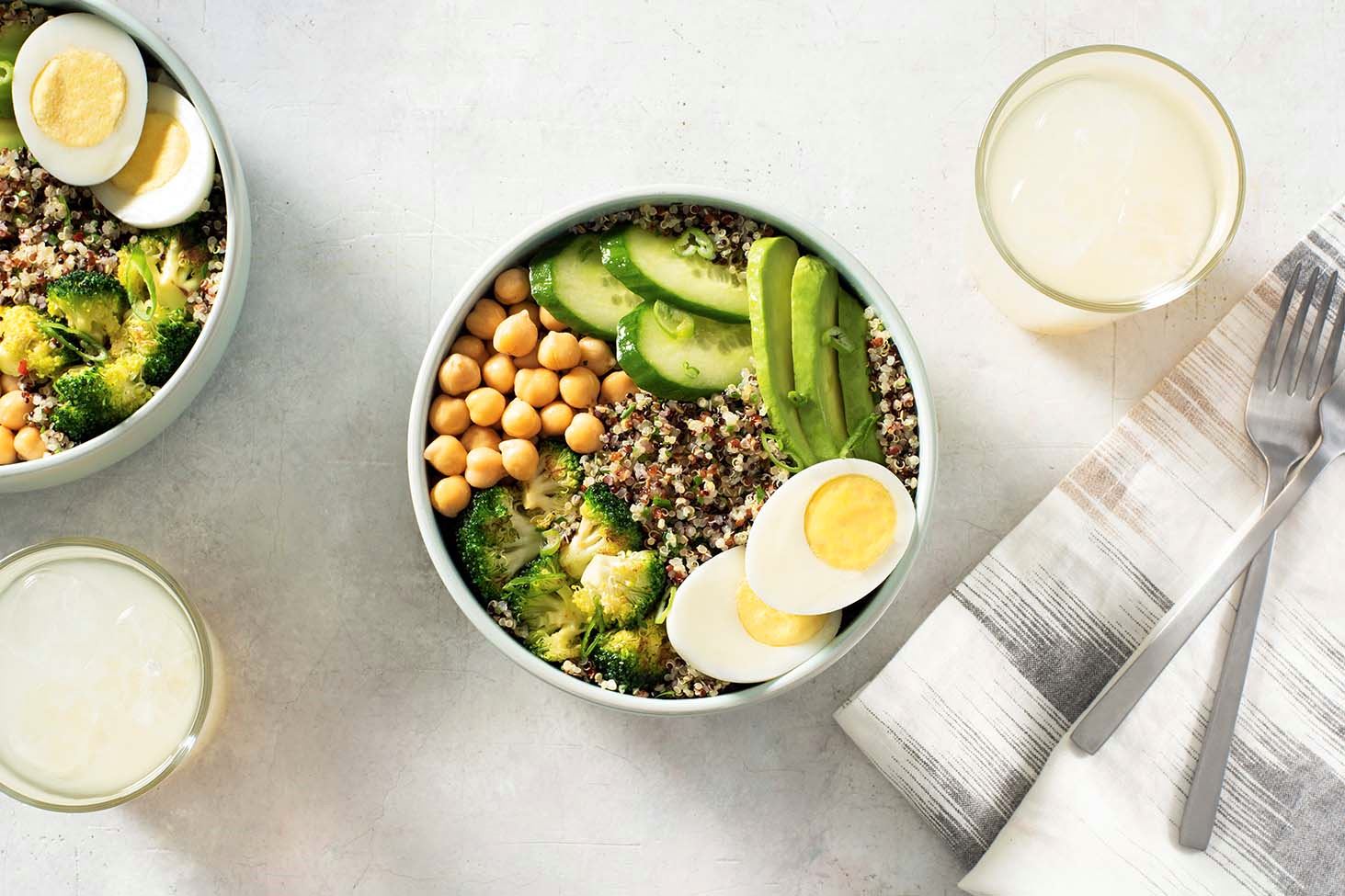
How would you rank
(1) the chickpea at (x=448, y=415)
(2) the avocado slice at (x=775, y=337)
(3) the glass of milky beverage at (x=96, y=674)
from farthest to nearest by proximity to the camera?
(3) the glass of milky beverage at (x=96, y=674)
(1) the chickpea at (x=448, y=415)
(2) the avocado slice at (x=775, y=337)

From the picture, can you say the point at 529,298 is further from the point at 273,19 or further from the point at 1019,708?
the point at 1019,708

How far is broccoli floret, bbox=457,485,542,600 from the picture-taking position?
4.46 feet

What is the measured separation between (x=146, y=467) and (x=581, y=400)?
2.16 ft

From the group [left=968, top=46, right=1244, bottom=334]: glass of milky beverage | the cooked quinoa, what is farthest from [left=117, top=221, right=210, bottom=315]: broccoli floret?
[left=968, top=46, right=1244, bottom=334]: glass of milky beverage

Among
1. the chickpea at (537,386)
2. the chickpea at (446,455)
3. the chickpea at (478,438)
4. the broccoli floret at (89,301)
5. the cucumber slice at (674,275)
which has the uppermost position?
the cucumber slice at (674,275)

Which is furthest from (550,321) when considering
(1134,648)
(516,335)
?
(1134,648)

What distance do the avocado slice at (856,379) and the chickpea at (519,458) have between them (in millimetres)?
399

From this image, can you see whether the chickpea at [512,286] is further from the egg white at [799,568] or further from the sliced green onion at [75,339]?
the sliced green onion at [75,339]

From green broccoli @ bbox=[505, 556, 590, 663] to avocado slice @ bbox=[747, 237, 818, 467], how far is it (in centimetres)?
33

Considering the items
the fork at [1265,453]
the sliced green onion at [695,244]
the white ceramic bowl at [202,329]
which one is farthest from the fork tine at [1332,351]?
the white ceramic bowl at [202,329]

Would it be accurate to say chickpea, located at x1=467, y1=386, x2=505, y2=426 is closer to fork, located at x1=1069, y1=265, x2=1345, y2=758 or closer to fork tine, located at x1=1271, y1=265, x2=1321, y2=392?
fork, located at x1=1069, y1=265, x2=1345, y2=758

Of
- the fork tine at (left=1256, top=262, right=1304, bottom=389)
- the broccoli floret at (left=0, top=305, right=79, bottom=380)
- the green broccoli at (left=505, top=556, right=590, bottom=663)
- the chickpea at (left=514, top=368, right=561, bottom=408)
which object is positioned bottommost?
the broccoli floret at (left=0, top=305, right=79, bottom=380)

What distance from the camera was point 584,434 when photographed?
1.39 meters

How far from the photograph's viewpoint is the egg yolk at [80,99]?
1.41m
